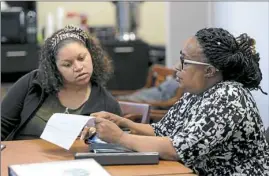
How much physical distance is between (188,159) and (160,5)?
4981 mm

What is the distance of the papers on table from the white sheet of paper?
249 mm

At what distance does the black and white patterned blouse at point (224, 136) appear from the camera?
6.31 feet

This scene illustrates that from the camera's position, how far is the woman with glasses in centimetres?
193

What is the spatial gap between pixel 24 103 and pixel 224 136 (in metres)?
1.10

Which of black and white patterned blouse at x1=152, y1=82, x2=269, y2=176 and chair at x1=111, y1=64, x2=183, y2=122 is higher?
black and white patterned blouse at x1=152, y1=82, x2=269, y2=176

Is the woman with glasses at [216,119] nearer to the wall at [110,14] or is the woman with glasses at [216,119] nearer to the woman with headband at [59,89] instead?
the woman with headband at [59,89]

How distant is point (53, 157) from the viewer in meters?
2.10

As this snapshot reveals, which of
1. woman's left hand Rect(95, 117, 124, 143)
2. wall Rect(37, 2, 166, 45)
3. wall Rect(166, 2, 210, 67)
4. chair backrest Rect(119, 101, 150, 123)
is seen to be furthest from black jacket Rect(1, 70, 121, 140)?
Result: wall Rect(37, 2, 166, 45)

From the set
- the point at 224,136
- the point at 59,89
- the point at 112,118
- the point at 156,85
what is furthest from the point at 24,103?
the point at 156,85

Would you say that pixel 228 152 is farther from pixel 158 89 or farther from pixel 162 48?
pixel 162 48

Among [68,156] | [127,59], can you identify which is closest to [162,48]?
[127,59]

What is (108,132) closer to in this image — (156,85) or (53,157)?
(53,157)

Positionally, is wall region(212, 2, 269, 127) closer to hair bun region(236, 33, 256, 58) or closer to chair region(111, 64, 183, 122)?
chair region(111, 64, 183, 122)

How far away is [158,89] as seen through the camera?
445 cm
